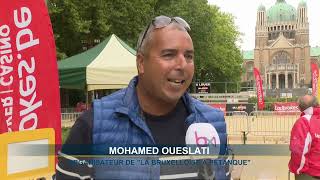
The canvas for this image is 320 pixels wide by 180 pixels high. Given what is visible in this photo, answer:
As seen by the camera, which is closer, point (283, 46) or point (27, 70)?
point (27, 70)

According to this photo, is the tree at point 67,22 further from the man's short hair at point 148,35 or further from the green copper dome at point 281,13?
the green copper dome at point 281,13

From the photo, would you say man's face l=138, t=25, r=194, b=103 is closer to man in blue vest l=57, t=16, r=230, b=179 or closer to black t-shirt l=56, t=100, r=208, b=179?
man in blue vest l=57, t=16, r=230, b=179

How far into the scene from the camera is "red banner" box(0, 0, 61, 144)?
4148mm

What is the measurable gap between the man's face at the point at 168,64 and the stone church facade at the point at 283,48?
114260mm

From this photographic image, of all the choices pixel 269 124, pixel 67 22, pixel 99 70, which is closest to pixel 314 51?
pixel 67 22

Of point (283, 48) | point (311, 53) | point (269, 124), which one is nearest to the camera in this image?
point (269, 124)

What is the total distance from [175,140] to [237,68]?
2885 inches

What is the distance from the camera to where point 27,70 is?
425 cm

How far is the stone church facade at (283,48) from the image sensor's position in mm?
119500

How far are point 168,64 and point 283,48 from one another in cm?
13030

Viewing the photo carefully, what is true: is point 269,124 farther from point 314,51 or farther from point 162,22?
point 314,51

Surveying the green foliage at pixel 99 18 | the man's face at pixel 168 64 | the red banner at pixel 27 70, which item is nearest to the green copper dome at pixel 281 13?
the green foliage at pixel 99 18

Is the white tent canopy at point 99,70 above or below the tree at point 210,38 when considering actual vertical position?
below

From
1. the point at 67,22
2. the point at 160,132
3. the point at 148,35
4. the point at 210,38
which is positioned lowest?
the point at 160,132
